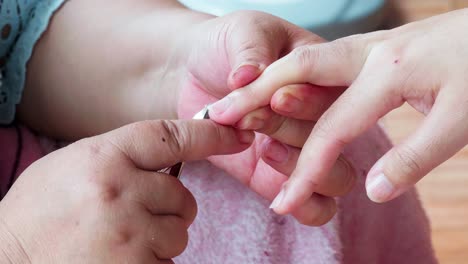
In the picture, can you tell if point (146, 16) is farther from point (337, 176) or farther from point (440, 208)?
point (440, 208)

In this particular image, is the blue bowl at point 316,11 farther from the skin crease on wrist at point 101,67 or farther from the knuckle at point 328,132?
the knuckle at point 328,132

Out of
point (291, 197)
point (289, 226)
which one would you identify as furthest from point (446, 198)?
point (291, 197)

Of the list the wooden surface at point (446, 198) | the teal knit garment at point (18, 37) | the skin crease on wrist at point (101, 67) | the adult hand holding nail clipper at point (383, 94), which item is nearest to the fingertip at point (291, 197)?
the adult hand holding nail clipper at point (383, 94)

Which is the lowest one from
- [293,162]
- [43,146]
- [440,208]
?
[440,208]

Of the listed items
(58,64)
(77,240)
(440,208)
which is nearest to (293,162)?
(77,240)

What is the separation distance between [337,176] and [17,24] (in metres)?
0.37

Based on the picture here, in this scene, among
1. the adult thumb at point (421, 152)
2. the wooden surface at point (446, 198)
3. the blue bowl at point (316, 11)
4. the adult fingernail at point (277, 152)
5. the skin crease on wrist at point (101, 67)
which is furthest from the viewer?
the blue bowl at point (316, 11)

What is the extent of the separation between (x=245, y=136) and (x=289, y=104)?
42 millimetres

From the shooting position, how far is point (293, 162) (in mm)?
530

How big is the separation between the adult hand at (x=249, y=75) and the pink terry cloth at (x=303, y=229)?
0.06 ft

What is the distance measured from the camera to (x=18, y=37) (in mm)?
699

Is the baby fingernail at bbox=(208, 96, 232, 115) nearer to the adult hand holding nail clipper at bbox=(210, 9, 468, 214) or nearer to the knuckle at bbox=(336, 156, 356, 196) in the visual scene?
the adult hand holding nail clipper at bbox=(210, 9, 468, 214)

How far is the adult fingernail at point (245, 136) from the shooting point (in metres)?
0.50

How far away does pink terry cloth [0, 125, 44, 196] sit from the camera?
61 centimetres
